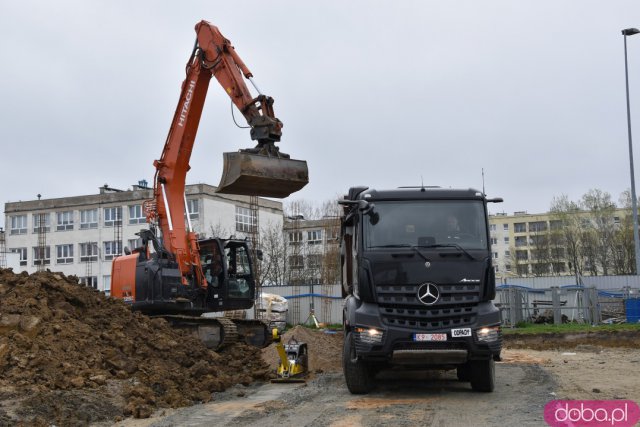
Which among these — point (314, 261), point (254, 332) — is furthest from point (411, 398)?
point (314, 261)

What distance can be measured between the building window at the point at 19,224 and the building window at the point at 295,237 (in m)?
23.1

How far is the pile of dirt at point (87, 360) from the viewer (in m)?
10.1

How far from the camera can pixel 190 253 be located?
16.7m

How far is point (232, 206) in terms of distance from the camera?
59938mm

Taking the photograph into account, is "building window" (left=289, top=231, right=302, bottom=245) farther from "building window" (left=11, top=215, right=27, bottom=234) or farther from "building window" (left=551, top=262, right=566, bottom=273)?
"building window" (left=551, top=262, right=566, bottom=273)

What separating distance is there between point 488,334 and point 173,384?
5122mm

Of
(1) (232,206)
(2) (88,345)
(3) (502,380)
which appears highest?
(1) (232,206)

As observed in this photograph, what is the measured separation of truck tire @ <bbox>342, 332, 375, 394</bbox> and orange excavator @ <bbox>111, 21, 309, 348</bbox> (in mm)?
5459

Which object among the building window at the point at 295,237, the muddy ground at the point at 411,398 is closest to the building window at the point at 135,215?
the building window at the point at 295,237

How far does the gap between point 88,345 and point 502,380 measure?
24.1 ft

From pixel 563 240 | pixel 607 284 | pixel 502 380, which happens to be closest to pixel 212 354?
pixel 502 380

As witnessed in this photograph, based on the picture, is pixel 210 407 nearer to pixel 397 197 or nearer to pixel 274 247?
pixel 397 197

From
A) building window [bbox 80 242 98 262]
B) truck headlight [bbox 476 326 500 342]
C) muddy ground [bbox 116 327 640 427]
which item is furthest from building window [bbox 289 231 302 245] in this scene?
truck headlight [bbox 476 326 500 342]

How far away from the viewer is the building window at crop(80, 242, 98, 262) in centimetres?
6041
